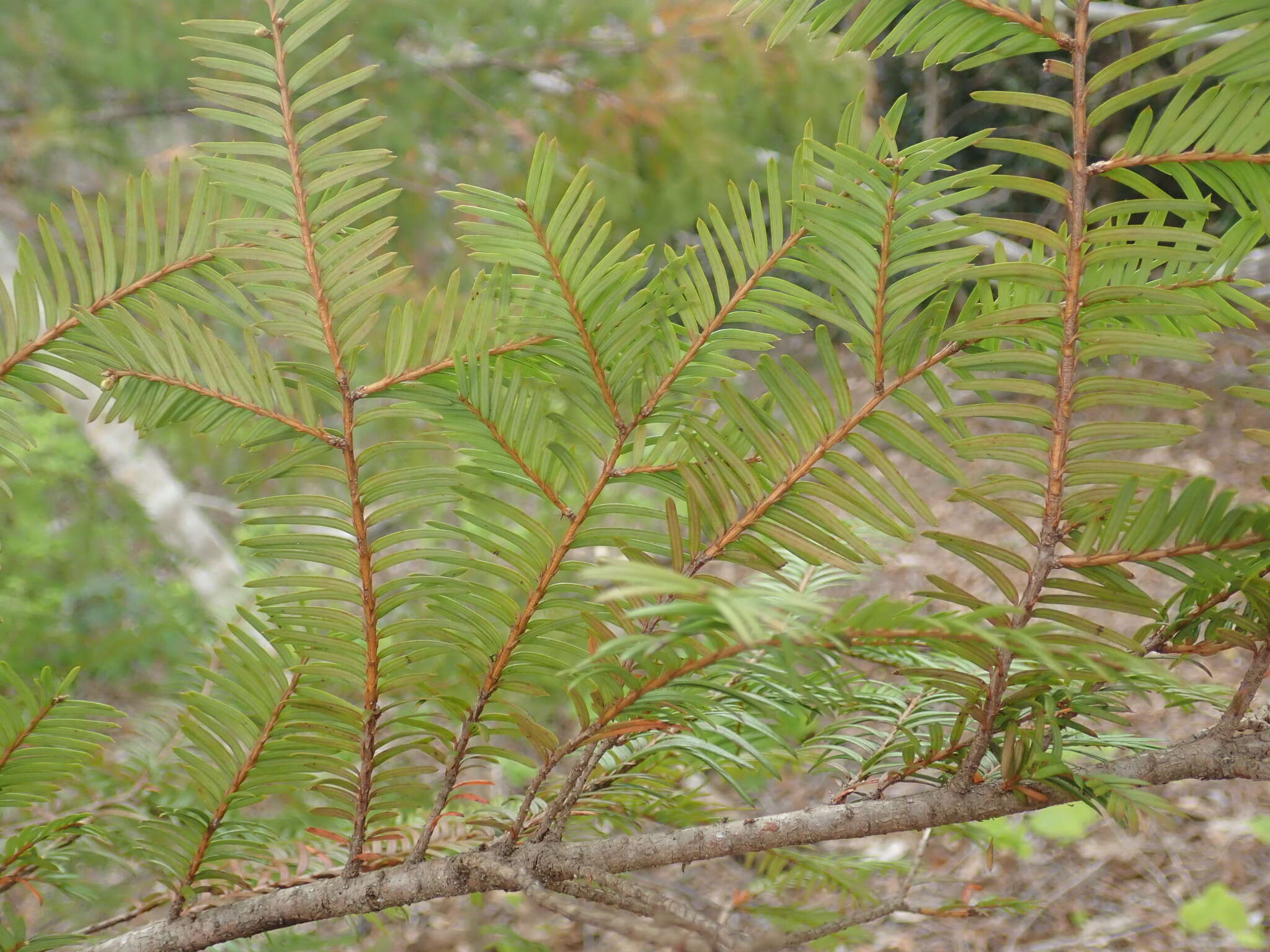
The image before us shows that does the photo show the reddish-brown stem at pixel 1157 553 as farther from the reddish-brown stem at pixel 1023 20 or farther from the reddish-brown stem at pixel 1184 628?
the reddish-brown stem at pixel 1023 20

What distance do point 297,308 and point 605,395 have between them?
5.1 inches

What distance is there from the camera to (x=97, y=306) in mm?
398

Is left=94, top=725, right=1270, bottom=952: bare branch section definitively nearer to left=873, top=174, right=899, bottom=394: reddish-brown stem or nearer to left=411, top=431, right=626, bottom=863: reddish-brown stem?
left=411, top=431, right=626, bottom=863: reddish-brown stem

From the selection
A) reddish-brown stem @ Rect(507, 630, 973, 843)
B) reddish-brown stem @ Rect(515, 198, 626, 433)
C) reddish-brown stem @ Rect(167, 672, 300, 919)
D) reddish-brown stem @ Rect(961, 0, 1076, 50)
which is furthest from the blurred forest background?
reddish-brown stem @ Rect(961, 0, 1076, 50)

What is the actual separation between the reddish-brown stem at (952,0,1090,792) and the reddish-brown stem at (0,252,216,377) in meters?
0.34

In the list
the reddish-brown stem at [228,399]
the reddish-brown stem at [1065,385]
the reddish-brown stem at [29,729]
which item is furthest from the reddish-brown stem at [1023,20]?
the reddish-brown stem at [29,729]

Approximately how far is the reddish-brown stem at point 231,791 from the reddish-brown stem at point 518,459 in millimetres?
149

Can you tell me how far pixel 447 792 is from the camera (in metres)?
0.40

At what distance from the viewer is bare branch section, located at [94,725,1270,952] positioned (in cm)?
33

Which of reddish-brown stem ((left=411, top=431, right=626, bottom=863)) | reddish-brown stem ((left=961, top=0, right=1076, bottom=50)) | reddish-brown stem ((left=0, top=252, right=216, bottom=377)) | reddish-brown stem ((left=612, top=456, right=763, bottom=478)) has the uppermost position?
reddish-brown stem ((left=961, top=0, right=1076, bottom=50))

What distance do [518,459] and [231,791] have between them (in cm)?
23

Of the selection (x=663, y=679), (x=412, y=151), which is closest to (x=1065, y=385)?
(x=663, y=679)

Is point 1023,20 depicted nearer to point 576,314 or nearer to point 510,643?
point 576,314

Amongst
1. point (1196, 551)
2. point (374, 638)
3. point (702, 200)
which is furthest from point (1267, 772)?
point (702, 200)
